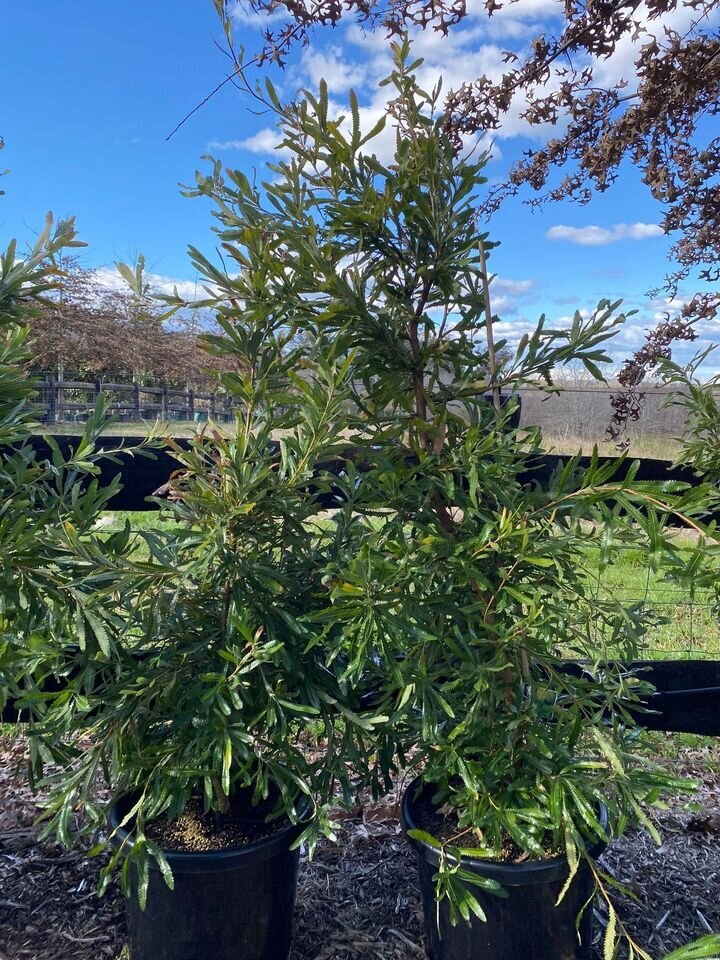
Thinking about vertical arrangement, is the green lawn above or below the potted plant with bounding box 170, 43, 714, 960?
below

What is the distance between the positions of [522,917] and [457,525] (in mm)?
873

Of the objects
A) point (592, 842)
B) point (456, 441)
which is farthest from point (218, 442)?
point (592, 842)

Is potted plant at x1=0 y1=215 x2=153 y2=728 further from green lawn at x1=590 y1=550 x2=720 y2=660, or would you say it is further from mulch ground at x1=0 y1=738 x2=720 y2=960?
green lawn at x1=590 y1=550 x2=720 y2=660

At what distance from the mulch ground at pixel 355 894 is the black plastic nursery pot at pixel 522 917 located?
0.99ft

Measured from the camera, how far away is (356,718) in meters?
1.45

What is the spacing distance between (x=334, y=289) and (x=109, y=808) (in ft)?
4.13

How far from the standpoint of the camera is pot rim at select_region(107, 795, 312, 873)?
150 centimetres

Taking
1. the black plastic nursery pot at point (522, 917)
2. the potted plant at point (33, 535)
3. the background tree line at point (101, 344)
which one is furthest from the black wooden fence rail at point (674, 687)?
the background tree line at point (101, 344)

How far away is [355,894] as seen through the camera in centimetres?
201

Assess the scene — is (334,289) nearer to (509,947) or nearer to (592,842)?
(592,842)

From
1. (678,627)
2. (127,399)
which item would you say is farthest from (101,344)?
(678,627)

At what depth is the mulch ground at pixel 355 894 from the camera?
5.97 feet

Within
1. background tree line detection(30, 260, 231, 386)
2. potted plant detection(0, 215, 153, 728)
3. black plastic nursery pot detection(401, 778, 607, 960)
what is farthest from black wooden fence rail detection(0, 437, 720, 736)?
background tree line detection(30, 260, 231, 386)

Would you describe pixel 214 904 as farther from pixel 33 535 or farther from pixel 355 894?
pixel 33 535
